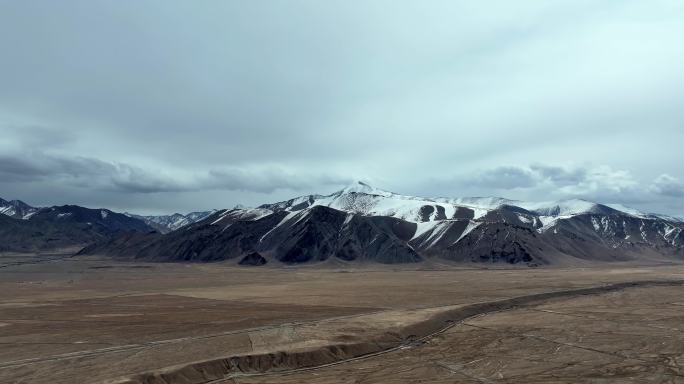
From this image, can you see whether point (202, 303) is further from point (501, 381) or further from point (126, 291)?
point (501, 381)

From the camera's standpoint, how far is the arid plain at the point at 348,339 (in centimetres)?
4025

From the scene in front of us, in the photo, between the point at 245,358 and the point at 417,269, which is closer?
the point at 245,358

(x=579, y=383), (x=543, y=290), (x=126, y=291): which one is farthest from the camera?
(x=126, y=291)

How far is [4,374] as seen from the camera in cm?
3891

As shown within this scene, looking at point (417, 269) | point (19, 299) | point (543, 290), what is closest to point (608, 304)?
point (543, 290)

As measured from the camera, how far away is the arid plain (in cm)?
4025

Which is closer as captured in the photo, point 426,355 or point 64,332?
point 426,355

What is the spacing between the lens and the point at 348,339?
50.9 metres

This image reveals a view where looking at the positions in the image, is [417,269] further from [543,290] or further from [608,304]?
[608,304]

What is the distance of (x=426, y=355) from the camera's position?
47.0 m

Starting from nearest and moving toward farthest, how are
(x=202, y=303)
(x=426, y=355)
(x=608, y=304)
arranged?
(x=426, y=355)
(x=608, y=304)
(x=202, y=303)

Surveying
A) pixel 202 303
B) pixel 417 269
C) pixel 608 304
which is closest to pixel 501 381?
pixel 608 304

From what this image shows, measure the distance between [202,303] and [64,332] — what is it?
98.8 feet

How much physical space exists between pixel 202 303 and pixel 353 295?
1023 inches
